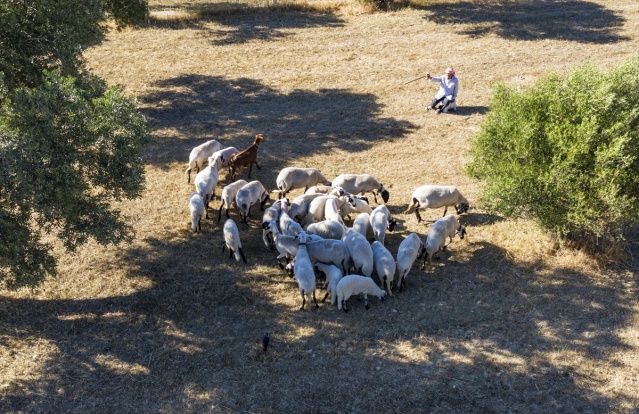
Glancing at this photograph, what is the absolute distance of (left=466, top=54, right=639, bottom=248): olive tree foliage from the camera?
470 inches

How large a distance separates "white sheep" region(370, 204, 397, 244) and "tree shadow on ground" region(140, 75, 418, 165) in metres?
5.54

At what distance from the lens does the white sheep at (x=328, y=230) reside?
516 inches

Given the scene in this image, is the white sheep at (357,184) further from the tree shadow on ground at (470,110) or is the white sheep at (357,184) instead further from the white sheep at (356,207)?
the tree shadow on ground at (470,110)

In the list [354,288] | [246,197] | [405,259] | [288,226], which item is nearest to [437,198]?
[405,259]

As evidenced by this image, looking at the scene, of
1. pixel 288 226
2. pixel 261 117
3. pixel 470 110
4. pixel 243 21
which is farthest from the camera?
pixel 243 21

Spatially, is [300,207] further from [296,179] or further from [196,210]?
[196,210]

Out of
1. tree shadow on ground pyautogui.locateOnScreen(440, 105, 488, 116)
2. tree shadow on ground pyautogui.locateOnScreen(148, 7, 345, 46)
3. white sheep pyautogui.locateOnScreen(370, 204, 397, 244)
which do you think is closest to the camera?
white sheep pyautogui.locateOnScreen(370, 204, 397, 244)

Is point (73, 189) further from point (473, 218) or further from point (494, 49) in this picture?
point (494, 49)

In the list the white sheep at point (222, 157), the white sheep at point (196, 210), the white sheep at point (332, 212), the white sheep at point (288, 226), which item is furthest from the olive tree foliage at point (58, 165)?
the white sheep at point (222, 157)

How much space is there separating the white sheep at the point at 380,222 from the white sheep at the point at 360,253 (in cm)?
97

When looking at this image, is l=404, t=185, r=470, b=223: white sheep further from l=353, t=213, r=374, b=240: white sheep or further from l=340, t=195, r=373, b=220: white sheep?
l=353, t=213, r=374, b=240: white sheep

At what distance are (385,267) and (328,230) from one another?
1.93 m

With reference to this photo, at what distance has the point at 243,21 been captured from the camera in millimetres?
30016

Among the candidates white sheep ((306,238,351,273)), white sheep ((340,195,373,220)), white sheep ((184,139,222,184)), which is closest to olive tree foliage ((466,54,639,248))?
white sheep ((340,195,373,220))
